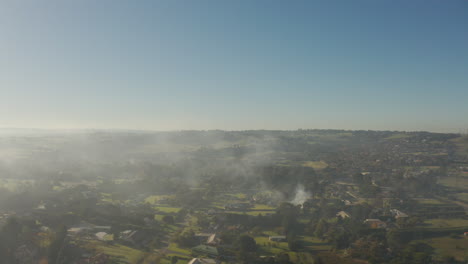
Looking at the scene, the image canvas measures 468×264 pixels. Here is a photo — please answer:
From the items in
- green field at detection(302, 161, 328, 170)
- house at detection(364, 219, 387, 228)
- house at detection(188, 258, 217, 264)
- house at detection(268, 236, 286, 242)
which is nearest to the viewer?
house at detection(188, 258, 217, 264)

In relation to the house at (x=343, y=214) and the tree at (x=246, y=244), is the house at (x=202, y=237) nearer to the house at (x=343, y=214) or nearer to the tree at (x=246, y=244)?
the tree at (x=246, y=244)

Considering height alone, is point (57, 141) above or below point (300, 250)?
above

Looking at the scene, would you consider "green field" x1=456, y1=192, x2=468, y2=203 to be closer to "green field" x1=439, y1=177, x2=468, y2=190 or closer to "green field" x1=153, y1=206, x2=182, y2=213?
"green field" x1=439, y1=177, x2=468, y2=190

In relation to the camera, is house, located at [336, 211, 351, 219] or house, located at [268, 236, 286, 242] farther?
house, located at [336, 211, 351, 219]

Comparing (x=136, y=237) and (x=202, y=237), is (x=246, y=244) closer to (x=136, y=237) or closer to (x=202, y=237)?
(x=202, y=237)

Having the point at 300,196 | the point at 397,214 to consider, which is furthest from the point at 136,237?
the point at 397,214

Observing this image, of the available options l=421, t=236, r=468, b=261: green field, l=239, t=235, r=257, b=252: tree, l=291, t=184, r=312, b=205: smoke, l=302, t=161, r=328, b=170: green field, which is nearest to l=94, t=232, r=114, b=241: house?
l=239, t=235, r=257, b=252: tree

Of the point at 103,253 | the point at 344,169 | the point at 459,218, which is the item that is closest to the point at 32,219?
the point at 103,253

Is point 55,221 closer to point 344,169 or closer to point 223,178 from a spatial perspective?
point 223,178

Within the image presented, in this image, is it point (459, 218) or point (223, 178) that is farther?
point (223, 178)
